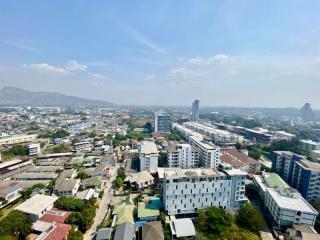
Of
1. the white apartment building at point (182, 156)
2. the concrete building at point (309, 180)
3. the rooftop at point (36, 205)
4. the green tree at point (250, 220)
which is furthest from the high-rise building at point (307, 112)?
the rooftop at point (36, 205)

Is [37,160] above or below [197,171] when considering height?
below

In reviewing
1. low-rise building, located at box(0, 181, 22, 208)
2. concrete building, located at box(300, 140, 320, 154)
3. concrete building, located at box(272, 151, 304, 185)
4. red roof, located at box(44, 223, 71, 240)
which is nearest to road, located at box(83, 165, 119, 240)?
red roof, located at box(44, 223, 71, 240)

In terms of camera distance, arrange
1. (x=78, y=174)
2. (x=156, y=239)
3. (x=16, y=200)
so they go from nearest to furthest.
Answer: (x=156, y=239)
(x=16, y=200)
(x=78, y=174)

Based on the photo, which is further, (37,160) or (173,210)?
(37,160)

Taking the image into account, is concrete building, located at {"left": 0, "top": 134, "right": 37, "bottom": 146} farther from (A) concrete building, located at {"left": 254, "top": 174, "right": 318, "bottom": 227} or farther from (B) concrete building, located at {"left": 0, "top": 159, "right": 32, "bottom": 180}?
(A) concrete building, located at {"left": 254, "top": 174, "right": 318, "bottom": 227}

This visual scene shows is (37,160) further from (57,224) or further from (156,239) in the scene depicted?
(156,239)

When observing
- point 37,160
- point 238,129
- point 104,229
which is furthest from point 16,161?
point 238,129

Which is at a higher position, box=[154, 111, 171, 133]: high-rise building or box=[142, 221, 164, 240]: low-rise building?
box=[154, 111, 171, 133]: high-rise building
